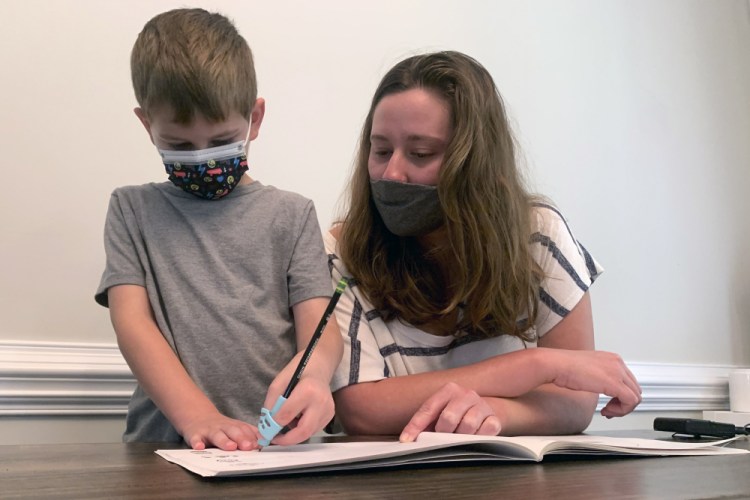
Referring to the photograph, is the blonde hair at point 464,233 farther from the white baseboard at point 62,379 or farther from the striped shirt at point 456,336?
the white baseboard at point 62,379

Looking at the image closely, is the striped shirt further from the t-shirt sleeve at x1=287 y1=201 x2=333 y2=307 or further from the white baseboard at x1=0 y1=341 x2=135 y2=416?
the white baseboard at x1=0 y1=341 x2=135 y2=416

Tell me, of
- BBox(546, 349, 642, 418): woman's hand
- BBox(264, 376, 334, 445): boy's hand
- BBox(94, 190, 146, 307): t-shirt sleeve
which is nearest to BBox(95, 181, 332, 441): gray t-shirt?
BBox(94, 190, 146, 307): t-shirt sleeve

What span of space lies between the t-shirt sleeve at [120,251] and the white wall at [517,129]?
253 millimetres

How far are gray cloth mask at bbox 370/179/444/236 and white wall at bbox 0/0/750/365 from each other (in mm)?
397

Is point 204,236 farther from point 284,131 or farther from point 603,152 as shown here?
point 603,152

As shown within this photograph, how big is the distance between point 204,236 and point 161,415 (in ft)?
0.79

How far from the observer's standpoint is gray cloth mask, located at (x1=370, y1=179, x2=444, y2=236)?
40.9 inches

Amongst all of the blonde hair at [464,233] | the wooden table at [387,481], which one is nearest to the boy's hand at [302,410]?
the wooden table at [387,481]

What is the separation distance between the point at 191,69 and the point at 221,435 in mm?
441

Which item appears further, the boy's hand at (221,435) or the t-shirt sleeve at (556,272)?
the t-shirt sleeve at (556,272)

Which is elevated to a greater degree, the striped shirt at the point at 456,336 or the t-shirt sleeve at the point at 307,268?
the t-shirt sleeve at the point at 307,268

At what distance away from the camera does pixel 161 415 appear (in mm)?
965

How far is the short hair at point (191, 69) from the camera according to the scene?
2.92 feet

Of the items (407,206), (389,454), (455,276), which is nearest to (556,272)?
(455,276)
